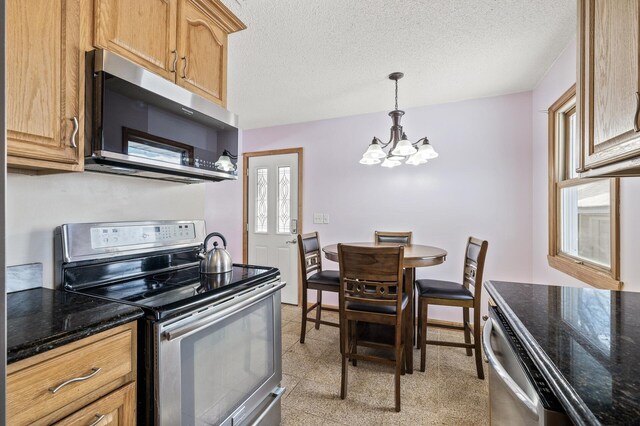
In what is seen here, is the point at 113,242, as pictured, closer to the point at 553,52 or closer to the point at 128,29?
the point at 128,29

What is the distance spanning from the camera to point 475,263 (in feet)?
7.57

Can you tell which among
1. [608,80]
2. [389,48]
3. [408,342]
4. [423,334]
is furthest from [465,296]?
[389,48]

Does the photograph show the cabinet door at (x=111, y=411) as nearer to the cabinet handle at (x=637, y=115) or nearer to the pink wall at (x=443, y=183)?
the cabinet handle at (x=637, y=115)

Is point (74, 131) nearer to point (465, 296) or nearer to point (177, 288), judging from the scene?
point (177, 288)

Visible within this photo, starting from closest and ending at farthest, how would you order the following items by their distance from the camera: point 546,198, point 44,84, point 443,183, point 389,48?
point 44,84 → point 389,48 → point 546,198 → point 443,183

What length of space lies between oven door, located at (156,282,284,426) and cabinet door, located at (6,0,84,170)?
28.6 inches

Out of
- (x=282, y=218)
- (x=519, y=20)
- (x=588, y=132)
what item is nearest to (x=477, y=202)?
(x=519, y=20)

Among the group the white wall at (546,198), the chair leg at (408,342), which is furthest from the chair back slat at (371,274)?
the white wall at (546,198)

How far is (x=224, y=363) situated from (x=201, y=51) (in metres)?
1.58

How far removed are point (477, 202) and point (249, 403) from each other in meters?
2.74

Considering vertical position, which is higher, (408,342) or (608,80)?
(608,80)

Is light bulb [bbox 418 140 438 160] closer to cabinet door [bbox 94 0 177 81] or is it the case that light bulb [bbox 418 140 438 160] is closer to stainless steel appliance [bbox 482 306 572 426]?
stainless steel appliance [bbox 482 306 572 426]

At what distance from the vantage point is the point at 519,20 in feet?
5.86

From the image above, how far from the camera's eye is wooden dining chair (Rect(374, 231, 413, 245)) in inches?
117
